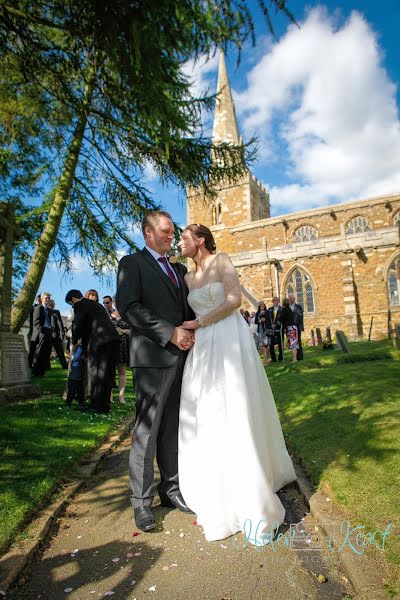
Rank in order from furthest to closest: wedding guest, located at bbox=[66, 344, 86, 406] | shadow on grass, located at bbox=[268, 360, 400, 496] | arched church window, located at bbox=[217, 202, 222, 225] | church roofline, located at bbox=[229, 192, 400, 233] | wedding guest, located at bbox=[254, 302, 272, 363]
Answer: arched church window, located at bbox=[217, 202, 222, 225]
church roofline, located at bbox=[229, 192, 400, 233]
wedding guest, located at bbox=[254, 302, 272, 363]
wedding guest, located at bbox=[66, 344, 86, 406]
shadow on grass, located at bbox=[268, 360, 400, 496]

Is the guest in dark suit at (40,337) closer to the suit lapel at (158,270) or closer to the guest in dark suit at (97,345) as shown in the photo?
the guest in dark suit at (97,345)

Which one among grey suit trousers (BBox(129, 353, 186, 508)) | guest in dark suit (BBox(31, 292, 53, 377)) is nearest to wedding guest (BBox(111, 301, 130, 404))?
guest in dark suit (BBox(31, 292, 53, 377))

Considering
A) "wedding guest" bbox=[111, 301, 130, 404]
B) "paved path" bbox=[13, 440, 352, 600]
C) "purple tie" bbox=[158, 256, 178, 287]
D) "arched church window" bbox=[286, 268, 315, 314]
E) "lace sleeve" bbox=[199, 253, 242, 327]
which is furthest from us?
"arched church window" bbox=[286, 268, 315, 314]

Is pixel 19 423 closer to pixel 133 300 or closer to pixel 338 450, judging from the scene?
pixel 133 300

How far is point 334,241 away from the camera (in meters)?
25.3

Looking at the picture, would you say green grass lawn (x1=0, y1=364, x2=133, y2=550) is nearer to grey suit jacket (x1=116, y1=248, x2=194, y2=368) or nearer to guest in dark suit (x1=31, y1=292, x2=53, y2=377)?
grey suit jacket (x1=116, y1=248, x2=194, y2=368)

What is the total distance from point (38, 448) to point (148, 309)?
240 cm

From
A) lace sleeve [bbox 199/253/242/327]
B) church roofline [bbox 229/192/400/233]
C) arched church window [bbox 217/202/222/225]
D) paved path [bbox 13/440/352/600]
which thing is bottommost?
paved path [bbox 13/440/352/600]

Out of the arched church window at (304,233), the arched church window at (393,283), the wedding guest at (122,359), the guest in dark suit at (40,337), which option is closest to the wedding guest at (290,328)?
the wedding guest at (122,359)

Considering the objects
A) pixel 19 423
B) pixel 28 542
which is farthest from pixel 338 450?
pixel 19 423

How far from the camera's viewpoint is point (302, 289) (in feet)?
85.3

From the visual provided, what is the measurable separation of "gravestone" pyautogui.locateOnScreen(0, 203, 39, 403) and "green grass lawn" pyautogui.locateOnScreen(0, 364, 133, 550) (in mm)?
666

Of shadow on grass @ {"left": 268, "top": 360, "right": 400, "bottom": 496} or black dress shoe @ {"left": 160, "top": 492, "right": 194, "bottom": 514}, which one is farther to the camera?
shadow on grass @ {"left": 268, "top": 360, "right": 400, "bottom": 496}

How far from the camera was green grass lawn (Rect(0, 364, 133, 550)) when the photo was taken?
2.89m
